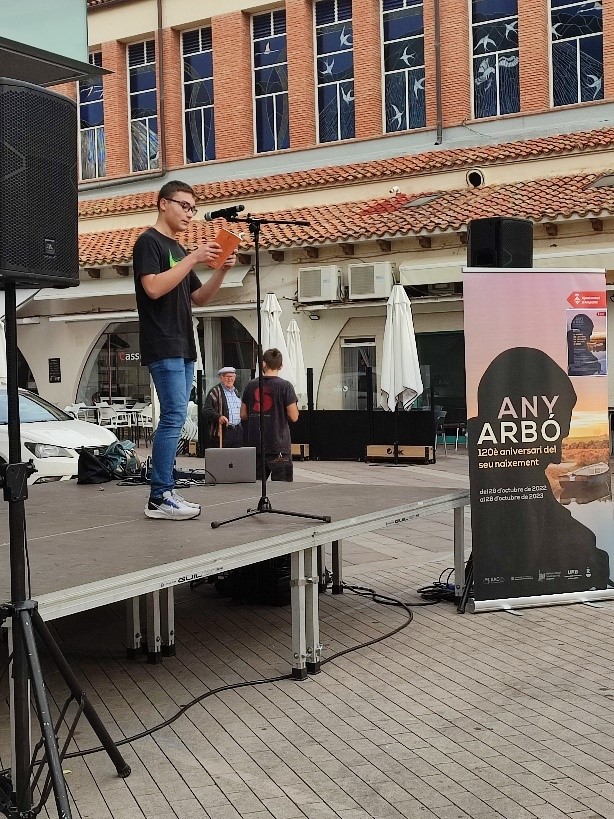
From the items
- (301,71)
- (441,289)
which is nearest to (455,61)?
(301,71)

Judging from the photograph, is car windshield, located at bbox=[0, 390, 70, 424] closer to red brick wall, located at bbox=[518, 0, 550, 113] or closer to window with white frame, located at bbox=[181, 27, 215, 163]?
red brick wall, located at bbox=[518, 0, 550, 113]

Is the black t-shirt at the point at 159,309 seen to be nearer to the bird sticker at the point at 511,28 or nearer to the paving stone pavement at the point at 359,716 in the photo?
the paving stone pavement at the point at 359,716

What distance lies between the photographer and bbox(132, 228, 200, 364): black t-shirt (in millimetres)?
6047

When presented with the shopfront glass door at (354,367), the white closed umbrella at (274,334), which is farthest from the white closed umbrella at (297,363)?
the shopfront glass door at (354,367)

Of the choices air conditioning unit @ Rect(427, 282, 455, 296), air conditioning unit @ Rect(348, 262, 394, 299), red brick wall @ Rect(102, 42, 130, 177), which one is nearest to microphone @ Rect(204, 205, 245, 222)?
air conditioning unit @ Rect(427, 282, 455, 296)

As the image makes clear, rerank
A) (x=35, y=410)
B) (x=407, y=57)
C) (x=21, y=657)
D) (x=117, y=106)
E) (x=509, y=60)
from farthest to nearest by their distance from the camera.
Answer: (x=117, y=106), (x=407, y=57), (x=509, y=60), (x=35, y=410), (x=21, y=657)

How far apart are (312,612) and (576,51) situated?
1919 cm

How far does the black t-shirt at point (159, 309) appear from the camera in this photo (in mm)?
6047

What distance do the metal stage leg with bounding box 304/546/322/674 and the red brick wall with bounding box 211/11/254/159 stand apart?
2199 centimetres

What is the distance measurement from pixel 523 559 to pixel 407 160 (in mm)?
17845

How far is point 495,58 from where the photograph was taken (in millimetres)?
23484

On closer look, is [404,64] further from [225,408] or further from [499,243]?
[499,243]

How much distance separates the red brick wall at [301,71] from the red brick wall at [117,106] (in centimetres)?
496

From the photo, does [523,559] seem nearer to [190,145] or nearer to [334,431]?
[334,431]
